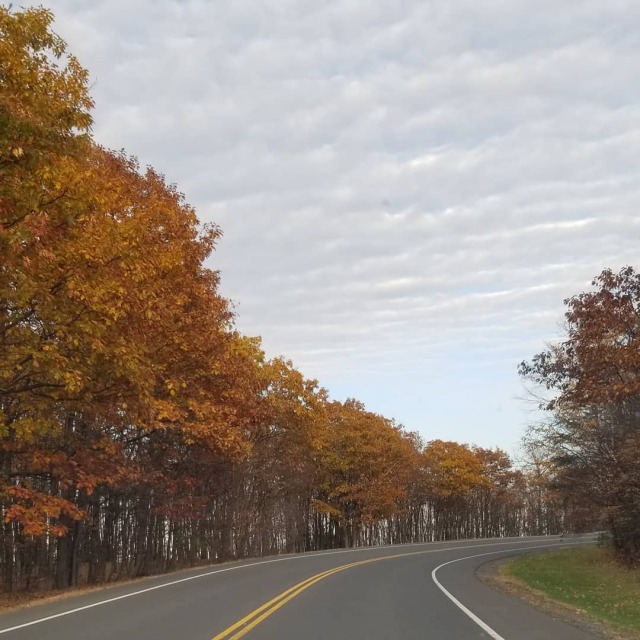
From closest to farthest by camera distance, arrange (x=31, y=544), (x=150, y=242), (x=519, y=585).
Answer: (x=150, y=242) → (x=519, y=585) → (x=31, y=544)

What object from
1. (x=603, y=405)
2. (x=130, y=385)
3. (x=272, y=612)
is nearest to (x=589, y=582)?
(x=603, y=405)

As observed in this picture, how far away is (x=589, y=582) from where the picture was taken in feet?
68.7

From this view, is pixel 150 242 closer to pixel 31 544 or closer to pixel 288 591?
pixel 288 591

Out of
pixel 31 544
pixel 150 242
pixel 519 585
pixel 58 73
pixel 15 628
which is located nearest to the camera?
pixel 15 628

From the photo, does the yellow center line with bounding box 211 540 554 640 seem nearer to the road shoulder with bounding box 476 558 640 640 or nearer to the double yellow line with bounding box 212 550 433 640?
the double yellow line with bounding box 212 550 433 640

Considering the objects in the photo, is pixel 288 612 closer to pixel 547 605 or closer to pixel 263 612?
pixel 263 612

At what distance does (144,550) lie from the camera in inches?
1083

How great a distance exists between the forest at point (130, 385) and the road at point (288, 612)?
2.64 m

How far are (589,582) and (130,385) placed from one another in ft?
49.0

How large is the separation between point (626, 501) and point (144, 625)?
1772 centimetres

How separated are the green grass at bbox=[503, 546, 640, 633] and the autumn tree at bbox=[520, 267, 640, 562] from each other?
1975mm

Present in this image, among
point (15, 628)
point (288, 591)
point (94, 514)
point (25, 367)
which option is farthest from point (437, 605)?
point (94, 514)

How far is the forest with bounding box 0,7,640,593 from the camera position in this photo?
38.1ft

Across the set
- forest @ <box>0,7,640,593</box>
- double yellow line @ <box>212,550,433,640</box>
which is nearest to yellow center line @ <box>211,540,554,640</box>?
double yellow line @ <box>212,550,433,640</box>
